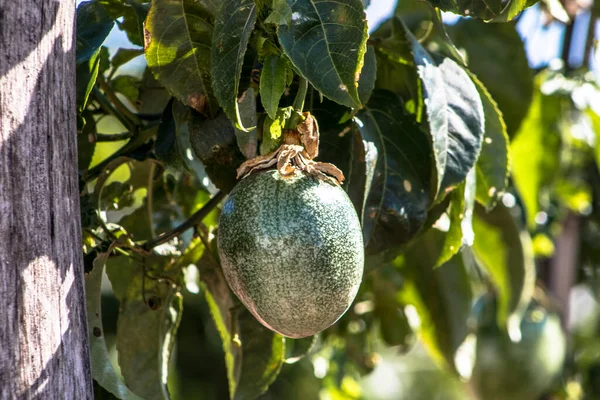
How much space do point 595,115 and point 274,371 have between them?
101 centimetres

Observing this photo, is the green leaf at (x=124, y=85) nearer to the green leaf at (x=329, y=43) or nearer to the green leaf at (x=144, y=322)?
the green leaf at (x=144, y=322)

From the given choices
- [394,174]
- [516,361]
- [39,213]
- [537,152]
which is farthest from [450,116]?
[516,361]

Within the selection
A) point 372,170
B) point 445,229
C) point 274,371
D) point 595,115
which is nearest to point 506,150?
point 445,229

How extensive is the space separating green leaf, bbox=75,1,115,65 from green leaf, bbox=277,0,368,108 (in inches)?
8.4

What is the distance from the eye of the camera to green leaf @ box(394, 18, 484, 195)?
85cm

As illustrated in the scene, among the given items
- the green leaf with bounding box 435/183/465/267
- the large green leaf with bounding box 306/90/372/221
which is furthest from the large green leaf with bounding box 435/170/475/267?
the large green leaf with bounding box 306/90/372/221

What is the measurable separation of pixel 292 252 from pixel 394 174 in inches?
11.2

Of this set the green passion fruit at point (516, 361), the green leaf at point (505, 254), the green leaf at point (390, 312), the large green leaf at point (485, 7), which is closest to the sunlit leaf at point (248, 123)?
the large green leaf at point (485, 7)

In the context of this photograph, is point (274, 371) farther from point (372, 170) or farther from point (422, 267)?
point (422, 267)

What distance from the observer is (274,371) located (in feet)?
3.10

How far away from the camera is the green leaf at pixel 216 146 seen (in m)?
0.80

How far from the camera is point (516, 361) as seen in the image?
67.6 inches

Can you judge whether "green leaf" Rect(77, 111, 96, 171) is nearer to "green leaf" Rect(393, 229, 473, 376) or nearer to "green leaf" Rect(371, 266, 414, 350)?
"green leaf" Rect(393, 229, 473, 376)

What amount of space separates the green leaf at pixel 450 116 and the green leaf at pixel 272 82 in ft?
0.69
